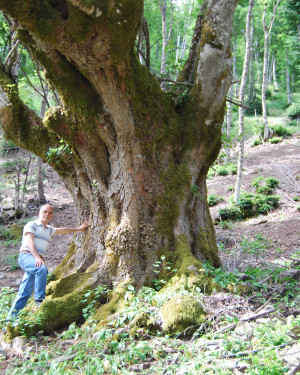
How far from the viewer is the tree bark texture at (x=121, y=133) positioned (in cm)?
381

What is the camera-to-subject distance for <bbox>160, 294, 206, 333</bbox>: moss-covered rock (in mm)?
3182

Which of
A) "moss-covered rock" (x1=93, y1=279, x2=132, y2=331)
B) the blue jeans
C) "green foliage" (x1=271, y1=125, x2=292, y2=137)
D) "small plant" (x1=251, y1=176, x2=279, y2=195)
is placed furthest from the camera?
"green foliage" (x1=271, y1=125, x2=292, y2=137)

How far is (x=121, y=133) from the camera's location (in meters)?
4.45

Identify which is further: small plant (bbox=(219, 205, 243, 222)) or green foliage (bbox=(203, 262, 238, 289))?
small plant (bbox=(219, 205, 243, 222))

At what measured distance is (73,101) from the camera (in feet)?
14.7

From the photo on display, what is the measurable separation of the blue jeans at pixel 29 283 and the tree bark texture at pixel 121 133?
0.64 meters

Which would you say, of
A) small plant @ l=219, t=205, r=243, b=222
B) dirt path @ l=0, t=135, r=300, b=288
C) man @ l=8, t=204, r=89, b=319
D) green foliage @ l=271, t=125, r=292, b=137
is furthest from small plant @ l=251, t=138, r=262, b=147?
man @ l=8, t=204, r=89, b=319

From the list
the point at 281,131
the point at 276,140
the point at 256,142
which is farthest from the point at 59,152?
the point at 281,131

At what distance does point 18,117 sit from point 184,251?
3477mm

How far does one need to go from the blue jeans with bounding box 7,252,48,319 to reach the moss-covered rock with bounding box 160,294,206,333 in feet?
5.83

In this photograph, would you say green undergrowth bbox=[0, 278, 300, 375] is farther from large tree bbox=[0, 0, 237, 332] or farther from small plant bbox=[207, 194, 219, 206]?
small plant bbox=[207, 194, 219, 206]

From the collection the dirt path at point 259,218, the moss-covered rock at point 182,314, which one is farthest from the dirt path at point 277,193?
the moss-covered rock at point 182,314

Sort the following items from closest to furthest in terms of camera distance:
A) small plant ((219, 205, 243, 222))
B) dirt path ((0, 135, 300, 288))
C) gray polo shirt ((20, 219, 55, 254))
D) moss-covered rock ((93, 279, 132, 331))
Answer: moss-covered rock ((93, 279, 132, 331)) < gray polo shirt ((20, 219, 55, 254)) < dirt path ((0, 135, 300, 288)) < small plant ((219, 205, 243, 222))

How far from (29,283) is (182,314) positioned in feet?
7.40
